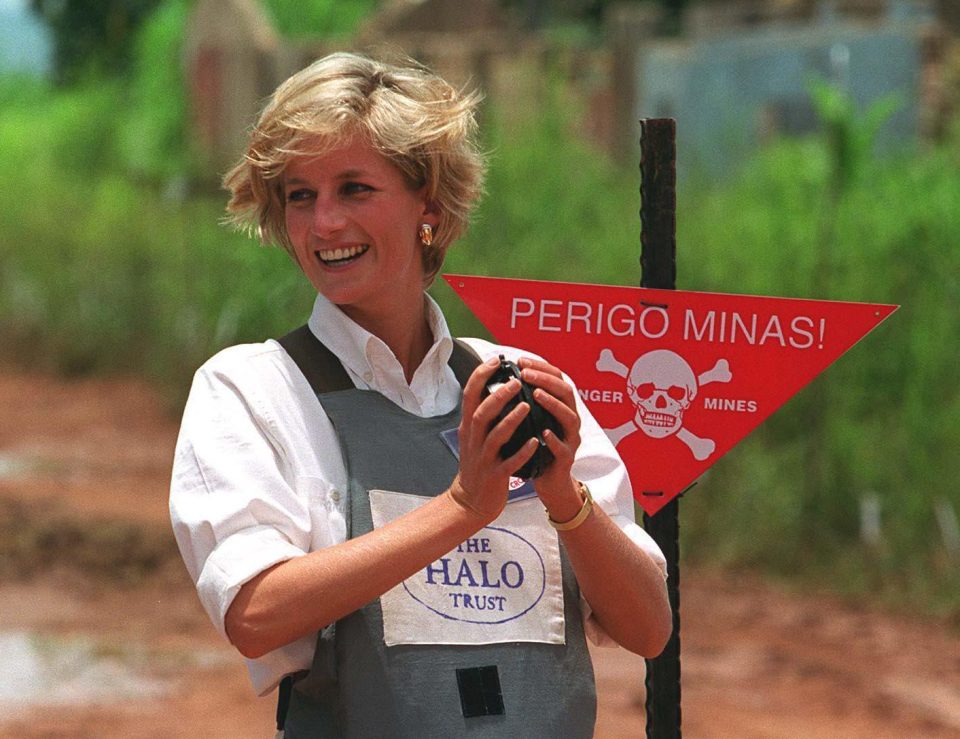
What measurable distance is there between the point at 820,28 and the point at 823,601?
269 inches

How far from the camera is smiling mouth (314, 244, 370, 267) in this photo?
2004 millimetres

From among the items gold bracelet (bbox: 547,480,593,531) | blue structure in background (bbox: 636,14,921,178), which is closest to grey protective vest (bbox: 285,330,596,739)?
gold bracelet (bbox: 547,480,593,531)

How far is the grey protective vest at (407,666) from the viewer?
185 centimetres

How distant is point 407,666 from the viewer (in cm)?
186

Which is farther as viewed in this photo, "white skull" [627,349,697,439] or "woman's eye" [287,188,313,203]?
"white skull" [627,349,697,439]

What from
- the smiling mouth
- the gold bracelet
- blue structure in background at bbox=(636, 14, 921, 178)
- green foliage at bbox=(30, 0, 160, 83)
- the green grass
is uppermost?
green foliage at bbox=(30, 0, 160, 83)

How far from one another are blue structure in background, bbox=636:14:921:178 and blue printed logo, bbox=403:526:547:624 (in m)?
8.15

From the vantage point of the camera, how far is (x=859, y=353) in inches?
284

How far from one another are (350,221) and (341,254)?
5 centimetres

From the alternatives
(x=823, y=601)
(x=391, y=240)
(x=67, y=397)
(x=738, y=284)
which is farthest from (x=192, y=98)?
(x=391, y=240)

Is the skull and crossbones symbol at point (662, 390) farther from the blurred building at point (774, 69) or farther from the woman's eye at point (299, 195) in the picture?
the blurred building at point (774, 69)

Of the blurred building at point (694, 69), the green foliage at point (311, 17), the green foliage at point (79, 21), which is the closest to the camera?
the blurred building at point (694, 69)

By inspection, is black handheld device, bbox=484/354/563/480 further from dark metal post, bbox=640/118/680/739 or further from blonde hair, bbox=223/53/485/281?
dark metal post, bbox=640/118/680/739

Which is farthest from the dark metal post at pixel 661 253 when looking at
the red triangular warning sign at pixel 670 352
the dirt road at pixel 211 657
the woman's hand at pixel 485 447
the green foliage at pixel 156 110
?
the green foliage at pixel 156 110
